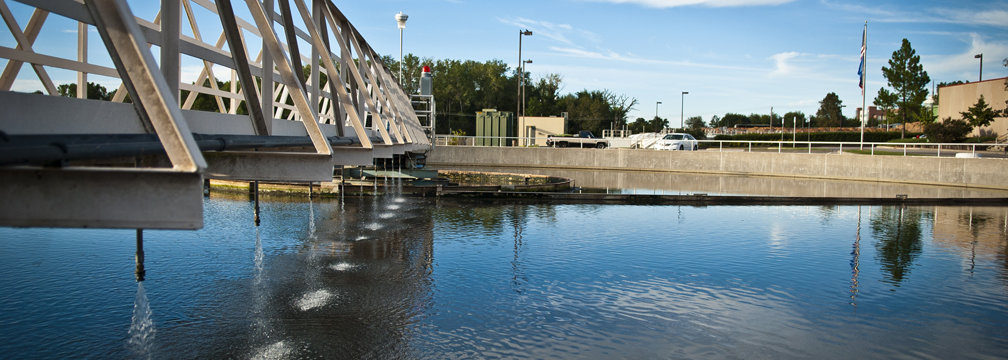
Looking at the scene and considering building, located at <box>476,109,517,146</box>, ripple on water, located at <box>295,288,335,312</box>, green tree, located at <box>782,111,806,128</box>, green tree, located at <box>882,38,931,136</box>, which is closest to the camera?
ripple on water, located at <box>295,288,335,312</box>

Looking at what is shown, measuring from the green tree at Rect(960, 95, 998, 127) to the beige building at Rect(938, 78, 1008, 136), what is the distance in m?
1.01

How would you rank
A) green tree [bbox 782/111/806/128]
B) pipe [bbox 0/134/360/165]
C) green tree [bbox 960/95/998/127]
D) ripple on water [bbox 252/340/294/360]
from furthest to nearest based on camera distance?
green tree [bbox 782/111/806/128]
green tree [bbox 960/95/998/127]
ripple on water [bbox 252/340/294/360]
pipe [bbox 0/134/360/165]

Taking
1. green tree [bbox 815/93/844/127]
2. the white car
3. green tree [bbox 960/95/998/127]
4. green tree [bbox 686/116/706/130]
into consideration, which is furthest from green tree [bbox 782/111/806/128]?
the white car

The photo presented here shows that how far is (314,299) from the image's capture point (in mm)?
8695

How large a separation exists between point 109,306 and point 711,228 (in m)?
11.9

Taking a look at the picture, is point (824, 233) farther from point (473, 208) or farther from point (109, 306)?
point (109, 306)

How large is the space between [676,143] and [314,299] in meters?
39.2

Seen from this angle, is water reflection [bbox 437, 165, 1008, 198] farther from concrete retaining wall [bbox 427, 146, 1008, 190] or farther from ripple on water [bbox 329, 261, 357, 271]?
ripple on water [bbox 329, 261, 357, 271]

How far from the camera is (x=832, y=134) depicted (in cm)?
7156

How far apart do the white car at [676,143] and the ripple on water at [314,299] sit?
36.9m

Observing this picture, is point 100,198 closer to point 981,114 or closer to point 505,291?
point 505,291

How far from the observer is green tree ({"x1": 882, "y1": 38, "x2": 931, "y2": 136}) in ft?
218

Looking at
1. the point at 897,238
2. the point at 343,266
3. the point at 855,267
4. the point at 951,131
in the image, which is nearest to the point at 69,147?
the point at 343,266

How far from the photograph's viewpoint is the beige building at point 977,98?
50844mm
